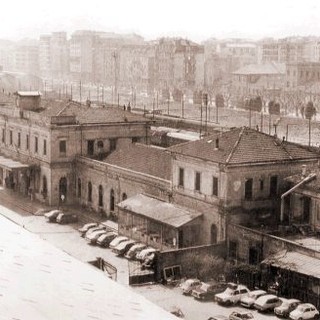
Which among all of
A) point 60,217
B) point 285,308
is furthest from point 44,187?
point 285,308

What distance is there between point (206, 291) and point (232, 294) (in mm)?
1304

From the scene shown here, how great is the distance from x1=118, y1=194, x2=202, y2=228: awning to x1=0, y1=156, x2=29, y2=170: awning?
15011mm

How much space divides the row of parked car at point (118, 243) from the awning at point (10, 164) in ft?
44.1

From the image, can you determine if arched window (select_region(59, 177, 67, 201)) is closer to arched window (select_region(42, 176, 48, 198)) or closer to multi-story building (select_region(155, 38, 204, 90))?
arched window (select_region(42, 176, 48, 198))

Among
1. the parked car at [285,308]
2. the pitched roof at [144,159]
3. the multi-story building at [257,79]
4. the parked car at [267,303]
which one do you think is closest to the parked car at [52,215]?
the pitched roof at [144,159]

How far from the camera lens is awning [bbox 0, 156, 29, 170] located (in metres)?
58.7

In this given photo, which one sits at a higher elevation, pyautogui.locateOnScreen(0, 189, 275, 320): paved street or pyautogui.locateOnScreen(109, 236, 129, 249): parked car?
pyautogui.locateOnScreen(109, 236, 129, 249): parked car

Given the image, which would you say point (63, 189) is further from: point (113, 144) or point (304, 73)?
point (304, 73)

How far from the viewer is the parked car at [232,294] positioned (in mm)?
33250

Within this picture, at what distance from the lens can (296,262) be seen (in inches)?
1355

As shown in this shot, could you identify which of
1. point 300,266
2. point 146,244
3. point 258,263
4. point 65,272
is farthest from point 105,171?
point 65,272

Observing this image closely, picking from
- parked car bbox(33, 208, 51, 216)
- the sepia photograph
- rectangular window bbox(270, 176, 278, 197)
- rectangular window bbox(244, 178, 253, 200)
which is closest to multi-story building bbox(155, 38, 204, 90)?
the sepia photograph

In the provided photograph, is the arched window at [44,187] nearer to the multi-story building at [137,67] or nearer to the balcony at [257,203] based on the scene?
the balcony at [257,203]

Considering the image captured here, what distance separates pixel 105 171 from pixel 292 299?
73.3ft
